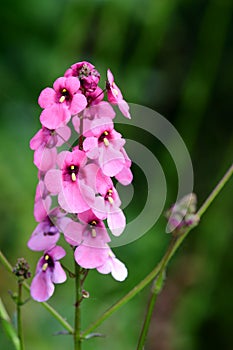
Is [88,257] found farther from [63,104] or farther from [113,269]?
[63,104]

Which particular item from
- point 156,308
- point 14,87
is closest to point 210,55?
point 14,87

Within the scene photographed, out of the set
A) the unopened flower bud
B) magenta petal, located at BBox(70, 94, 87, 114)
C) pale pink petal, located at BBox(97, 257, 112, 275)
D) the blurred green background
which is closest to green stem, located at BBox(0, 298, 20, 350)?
the unopened flower bud

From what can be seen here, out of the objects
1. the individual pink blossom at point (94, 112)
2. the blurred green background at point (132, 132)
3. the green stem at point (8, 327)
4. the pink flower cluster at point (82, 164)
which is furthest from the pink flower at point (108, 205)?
the blurred green background at point (132, 132)

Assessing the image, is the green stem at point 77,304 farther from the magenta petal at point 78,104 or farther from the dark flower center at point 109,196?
the magenta petal at point 78,104

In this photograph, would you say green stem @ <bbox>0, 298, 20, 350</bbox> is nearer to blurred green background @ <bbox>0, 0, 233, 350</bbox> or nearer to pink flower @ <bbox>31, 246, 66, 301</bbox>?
pink flower @ <bbox>31, 246, 66, 301</bbox>

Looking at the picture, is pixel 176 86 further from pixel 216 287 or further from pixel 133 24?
pixel 216 287

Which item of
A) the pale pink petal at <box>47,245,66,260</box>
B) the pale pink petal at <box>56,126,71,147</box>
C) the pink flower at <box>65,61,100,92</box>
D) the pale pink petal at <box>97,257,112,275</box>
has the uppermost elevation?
the pink flower at <box>65,61,100,92</box>
